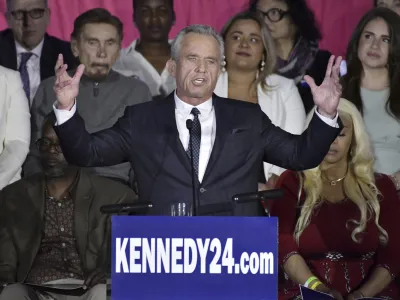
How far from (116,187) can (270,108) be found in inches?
40.8

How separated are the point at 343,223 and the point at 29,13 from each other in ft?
7.76

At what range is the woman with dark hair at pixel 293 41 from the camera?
18.6ft

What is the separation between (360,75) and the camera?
5.41 meters

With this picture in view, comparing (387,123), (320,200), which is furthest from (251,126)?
(387,123)

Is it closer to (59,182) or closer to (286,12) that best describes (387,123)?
(286,12)

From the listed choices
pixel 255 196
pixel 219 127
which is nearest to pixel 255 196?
pixel 255 196

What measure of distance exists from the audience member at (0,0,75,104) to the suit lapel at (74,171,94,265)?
0.98m

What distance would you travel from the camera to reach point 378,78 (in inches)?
213

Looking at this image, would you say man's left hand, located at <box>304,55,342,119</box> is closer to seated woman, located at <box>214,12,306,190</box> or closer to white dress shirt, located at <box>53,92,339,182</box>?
white dress shirt, located at <box>53,92,339,182</box>

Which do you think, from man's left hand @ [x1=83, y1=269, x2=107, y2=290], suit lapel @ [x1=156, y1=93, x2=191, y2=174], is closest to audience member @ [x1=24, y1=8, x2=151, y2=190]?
man's left hand @ [x1=83, y1=269, x2=107, y2=290]

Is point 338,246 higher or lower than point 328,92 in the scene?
lower

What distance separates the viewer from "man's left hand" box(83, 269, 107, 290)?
4.57 metres

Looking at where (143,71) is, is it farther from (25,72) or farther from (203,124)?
(203,124)

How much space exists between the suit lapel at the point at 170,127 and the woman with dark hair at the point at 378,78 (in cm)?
199
